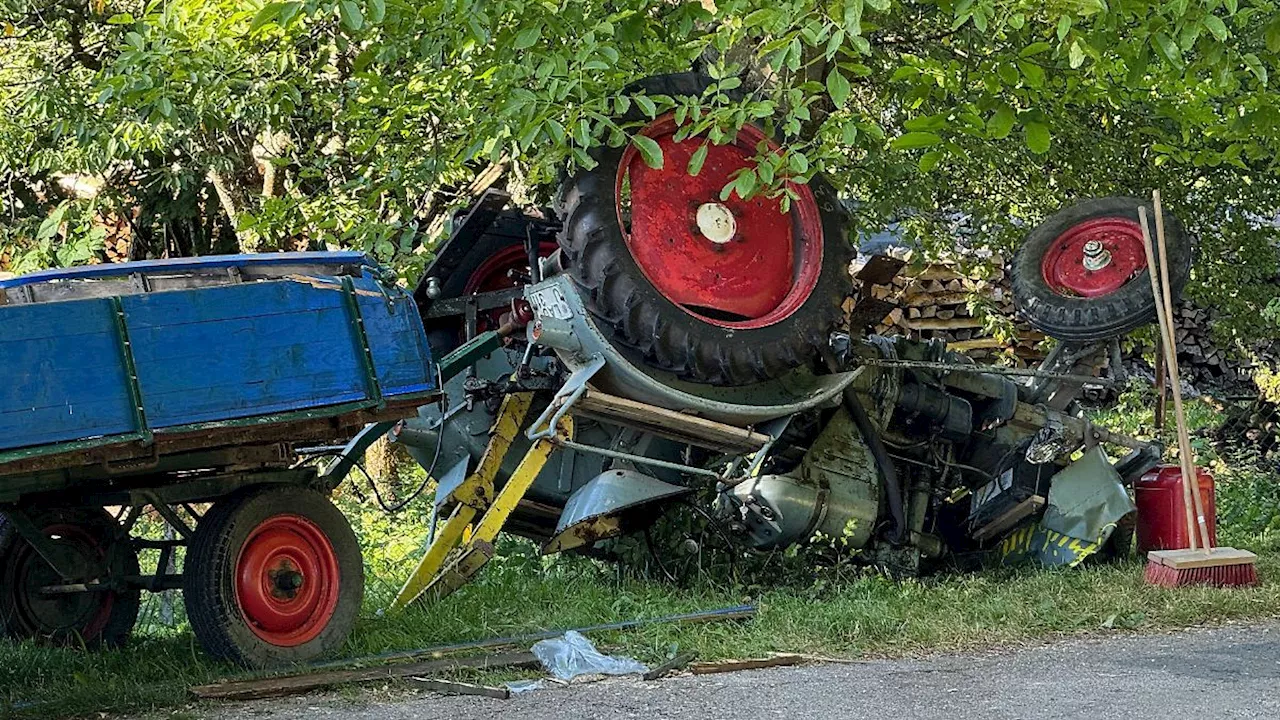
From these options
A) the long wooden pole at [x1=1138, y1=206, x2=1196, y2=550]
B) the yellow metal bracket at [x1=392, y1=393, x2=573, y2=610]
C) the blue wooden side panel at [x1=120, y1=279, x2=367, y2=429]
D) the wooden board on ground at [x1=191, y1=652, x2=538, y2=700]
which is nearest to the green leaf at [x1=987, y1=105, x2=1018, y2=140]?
the long wooden pole at [x1=1138, y1=206, x2=1196, y2=550]

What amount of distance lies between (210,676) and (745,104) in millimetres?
3439

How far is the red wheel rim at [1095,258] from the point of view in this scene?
841 centimetres

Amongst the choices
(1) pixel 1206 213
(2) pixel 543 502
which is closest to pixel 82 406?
(2) pixel 543 502

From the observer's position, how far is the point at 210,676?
19.8 feet

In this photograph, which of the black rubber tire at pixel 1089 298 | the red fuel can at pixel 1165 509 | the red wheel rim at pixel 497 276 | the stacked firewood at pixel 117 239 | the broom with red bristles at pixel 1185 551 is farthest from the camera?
the stacked firewood at pixel 117 239

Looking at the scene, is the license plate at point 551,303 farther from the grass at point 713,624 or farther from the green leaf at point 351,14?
the green leaf at point 351,14

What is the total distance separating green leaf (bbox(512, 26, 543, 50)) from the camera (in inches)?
258

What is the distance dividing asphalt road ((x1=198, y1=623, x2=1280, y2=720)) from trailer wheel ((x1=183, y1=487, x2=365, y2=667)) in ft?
2.31

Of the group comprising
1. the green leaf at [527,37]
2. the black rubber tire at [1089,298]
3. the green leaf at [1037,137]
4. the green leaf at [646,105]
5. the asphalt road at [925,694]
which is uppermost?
the green leaf at [527,37]

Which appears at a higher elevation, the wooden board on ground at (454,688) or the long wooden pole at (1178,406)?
the long wooden pole at (1178,406)

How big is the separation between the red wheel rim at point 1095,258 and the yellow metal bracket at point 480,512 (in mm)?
3282

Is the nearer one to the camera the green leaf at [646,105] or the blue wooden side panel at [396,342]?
the blue wooden side panel at [396,342]

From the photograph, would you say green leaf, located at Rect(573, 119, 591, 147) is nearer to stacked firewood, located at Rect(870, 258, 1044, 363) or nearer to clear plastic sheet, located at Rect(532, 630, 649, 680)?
clear plastic sheet, located at Rect(532, 630, 649, 680)

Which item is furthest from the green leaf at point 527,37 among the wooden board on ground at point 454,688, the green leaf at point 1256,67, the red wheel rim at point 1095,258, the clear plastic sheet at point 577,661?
the red wheel rim at point 1095,258
